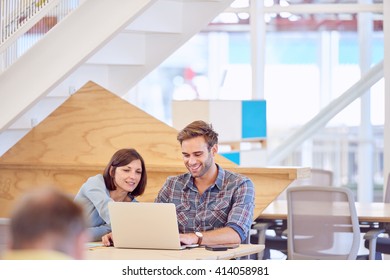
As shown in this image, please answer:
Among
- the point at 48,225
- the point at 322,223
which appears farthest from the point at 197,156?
the point at 48,225

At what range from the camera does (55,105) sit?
6.70 m

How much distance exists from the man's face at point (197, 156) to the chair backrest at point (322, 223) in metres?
1.12

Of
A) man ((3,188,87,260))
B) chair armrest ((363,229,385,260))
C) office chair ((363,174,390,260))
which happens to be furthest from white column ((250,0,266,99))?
man ((3,188,87,260))

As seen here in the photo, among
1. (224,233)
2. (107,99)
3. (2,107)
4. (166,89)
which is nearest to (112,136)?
(107,99)

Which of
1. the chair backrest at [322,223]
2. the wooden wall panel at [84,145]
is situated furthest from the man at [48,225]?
the wooden wall panel at [84,145]

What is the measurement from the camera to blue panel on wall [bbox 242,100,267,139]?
23.3 feet

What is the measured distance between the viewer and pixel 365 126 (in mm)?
8773

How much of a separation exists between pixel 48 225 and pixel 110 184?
2.93 meters

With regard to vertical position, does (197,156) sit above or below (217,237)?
above

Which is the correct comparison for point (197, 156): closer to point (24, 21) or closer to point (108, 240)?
point (108, 240)

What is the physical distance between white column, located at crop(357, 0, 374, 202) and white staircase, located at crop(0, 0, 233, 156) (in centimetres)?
188

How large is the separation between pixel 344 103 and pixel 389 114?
0.83m

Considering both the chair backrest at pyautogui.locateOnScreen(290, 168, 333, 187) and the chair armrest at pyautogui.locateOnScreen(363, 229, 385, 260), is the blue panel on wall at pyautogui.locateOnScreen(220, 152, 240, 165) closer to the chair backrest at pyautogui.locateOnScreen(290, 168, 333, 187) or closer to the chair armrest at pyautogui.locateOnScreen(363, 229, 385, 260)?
the chair backrest at pyautogui.locateOnScreen(290, 168, 333, 187)
